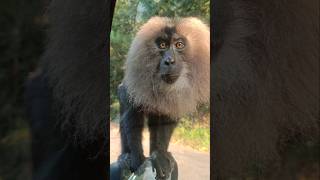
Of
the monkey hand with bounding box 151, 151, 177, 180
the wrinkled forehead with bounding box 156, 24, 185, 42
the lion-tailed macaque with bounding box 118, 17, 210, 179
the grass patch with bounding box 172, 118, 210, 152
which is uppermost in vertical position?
the wrinkled forehead with bounding box 156, 24, 185, 42

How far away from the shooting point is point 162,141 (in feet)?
3.56

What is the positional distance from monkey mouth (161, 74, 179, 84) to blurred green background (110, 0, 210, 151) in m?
0.09

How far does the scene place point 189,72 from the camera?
1081 millimetres

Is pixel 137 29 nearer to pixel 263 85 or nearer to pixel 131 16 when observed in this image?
pixel 131 16

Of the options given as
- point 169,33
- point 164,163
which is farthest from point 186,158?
point 169,33

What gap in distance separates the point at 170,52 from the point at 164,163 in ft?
0.85

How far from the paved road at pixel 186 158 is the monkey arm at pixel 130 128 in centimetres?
1

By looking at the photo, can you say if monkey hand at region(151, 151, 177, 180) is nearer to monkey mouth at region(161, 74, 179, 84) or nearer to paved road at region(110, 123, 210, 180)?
paved road at region(110, 123, 210, 180)

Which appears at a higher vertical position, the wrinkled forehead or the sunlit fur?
the wrinkled forehead

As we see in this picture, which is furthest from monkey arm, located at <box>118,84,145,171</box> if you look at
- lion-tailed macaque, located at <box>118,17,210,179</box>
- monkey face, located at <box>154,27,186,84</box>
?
monkey face, located at <box>154,27,186,84</box>

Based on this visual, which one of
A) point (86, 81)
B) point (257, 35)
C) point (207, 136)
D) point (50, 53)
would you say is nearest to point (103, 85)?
point (86, 81)

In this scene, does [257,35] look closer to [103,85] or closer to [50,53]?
[103,85]

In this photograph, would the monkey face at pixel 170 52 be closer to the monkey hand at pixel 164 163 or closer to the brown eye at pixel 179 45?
the brown eye at pixel 179 45

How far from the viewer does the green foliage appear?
1046mm
